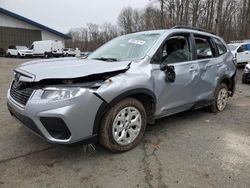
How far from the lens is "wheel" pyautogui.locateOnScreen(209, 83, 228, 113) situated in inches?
213

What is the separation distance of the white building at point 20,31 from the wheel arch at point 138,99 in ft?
128

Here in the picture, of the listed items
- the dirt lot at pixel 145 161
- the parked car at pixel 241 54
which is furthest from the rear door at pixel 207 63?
the parked car at pixel 241 54

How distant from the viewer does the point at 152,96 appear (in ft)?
12.5

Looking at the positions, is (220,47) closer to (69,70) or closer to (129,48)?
(129,48)

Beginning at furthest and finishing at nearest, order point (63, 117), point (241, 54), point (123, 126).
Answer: point (241, 54) → point (123, 126) → point (63, 117)

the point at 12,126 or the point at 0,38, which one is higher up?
the point at 0,38

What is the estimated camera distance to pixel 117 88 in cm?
331

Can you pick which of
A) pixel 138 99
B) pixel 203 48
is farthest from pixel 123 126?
pixel 203 48

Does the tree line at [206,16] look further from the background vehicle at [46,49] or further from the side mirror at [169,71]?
the side mirror at [169,71]

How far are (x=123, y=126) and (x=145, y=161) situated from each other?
0.55m

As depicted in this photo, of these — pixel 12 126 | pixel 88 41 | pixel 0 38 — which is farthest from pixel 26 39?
pixel 12 126

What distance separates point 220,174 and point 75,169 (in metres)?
1.78

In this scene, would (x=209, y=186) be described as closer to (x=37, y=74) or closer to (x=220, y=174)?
(x=220, y=174)

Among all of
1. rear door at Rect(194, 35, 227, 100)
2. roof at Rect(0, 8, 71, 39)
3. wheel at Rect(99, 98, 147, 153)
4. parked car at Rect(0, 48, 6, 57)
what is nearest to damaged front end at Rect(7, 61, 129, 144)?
wheel at Rect(99, 98, 147, 153)
